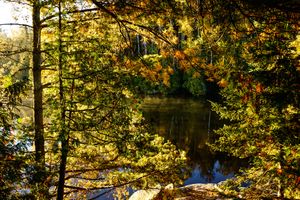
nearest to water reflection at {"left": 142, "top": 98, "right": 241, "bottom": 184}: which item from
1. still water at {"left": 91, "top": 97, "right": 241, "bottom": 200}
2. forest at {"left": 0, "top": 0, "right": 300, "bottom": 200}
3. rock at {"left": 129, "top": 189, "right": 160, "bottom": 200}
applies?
still water at {"left": 91, "top": 97, "right": 241, "bottom": 200}

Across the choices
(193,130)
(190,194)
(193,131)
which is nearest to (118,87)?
(190,194)

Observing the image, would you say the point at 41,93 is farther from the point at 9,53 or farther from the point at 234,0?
the point at 234,0

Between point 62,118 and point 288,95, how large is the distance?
190 inches

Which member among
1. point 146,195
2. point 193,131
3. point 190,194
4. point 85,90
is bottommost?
point 190,194

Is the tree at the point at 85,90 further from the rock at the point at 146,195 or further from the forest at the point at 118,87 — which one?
the rock at the point at 146,195

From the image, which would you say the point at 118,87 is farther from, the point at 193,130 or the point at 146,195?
the point at 193,130

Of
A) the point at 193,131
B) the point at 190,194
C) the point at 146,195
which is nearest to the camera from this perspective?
the point at 146,195

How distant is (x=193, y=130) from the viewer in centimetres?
2259

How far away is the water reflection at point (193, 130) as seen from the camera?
53.5ft

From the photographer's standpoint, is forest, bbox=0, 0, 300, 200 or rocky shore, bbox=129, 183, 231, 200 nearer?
forest, bbox=0, 0, 300, 200

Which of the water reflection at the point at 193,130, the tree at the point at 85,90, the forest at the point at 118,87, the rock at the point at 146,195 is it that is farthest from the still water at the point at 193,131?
the tree at the point at 85,90

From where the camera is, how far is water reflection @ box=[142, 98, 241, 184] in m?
16.3

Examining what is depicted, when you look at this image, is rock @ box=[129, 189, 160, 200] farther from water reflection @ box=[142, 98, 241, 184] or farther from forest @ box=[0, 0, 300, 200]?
forest @ box=[0, 0, 300, 200]

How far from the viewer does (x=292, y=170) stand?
5430mm
